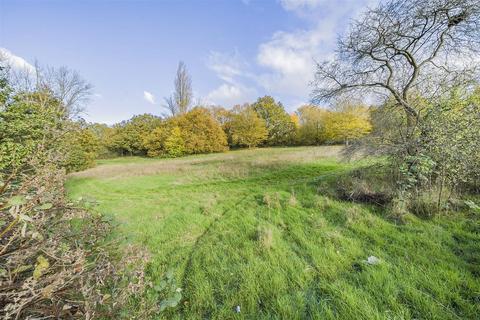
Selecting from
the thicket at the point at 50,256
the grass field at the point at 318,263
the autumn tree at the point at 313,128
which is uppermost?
the autumn tree at the point at 313,128

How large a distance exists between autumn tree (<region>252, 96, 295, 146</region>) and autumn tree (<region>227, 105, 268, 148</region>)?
371 cm

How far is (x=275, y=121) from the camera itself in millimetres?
44812

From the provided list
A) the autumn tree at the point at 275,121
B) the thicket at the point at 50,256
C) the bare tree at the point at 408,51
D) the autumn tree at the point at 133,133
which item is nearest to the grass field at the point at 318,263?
the thicket at the point at 50,256

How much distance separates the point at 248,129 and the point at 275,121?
25.9 feet

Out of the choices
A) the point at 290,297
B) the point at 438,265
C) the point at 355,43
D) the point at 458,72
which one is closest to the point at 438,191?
the point at 438,265

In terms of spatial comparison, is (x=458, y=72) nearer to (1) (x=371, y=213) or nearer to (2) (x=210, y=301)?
(1) (x=371, y=213)

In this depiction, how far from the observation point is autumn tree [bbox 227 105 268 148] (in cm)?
4034

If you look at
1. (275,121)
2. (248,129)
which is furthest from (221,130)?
(275,121)

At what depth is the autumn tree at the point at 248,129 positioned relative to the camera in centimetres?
4034

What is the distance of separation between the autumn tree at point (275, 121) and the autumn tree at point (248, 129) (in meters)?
3.71

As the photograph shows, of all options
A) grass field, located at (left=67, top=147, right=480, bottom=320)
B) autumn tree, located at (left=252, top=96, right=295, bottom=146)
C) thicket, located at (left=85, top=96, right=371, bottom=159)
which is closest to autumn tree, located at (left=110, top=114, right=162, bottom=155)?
thicket, located at (left=85, top=96, right=371, bottom=159)

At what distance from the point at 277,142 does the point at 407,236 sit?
42.5 metres

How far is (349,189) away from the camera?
19.9 ft

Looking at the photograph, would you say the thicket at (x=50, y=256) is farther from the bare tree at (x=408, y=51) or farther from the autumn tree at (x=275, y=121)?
the autumn tree at (x=275, y=121)
